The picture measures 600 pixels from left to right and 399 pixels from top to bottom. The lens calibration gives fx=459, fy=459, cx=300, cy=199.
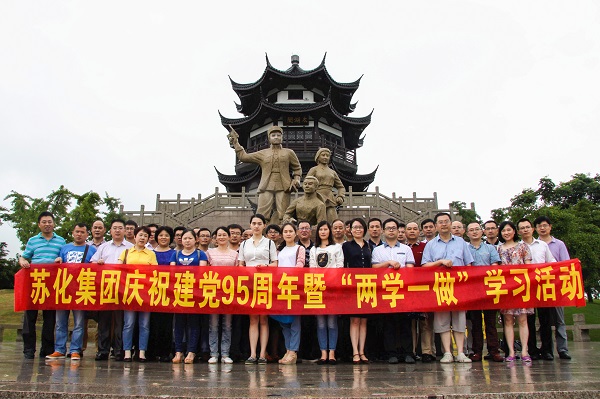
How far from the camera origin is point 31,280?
614 cm

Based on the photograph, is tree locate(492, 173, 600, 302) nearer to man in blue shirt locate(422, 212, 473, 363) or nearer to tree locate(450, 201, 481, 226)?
tree locate(450, 201, 481, 226)

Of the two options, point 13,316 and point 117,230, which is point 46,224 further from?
point 13,316

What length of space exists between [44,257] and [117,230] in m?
1.14

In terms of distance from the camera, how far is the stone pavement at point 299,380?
10.5 ft

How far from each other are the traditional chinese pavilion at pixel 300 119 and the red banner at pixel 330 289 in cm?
2060

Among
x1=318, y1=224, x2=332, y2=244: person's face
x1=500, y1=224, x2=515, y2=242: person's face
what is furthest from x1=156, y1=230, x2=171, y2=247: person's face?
x1=500, y1=224, x2=515, y2=242: person's face

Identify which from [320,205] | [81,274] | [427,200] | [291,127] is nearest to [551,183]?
[427,200]

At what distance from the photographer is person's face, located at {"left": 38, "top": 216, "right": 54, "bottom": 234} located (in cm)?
612

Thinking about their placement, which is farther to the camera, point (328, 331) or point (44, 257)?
point (44, 257)

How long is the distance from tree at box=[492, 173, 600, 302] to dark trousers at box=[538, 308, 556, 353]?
13240mm

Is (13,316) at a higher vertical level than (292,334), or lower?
lower

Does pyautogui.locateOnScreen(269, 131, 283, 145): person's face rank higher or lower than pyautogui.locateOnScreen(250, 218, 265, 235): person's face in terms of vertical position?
higher

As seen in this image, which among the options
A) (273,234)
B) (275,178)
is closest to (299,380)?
(273,234)

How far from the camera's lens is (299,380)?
3.92 metres
